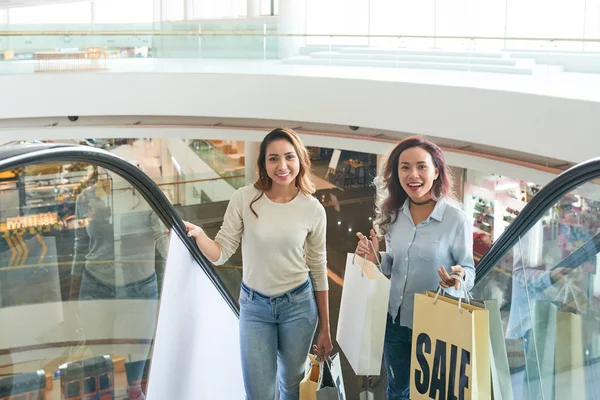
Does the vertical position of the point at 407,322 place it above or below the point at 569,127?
below

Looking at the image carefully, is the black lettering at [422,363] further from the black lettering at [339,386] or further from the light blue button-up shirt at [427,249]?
the black lettering at [339,386]

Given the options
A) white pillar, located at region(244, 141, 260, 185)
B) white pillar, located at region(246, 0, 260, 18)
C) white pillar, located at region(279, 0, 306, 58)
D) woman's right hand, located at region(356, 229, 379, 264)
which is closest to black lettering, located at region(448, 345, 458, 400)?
woman's right hand, located at region(356, 229, 379, 264)

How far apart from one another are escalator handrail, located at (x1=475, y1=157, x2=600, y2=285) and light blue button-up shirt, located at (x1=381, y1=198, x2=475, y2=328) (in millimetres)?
323

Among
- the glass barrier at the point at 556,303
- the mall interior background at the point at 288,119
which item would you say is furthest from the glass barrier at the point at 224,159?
the glass barrier at the point at 556,303

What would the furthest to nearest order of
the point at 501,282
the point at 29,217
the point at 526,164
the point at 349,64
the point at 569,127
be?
the point at 349,64 → the point at 526,164 → the point at 569,127 → the point at 501,282 → the point at 29,217

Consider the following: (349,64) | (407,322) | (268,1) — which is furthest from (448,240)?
(268,1)

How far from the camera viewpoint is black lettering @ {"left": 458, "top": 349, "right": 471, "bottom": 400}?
2.23m

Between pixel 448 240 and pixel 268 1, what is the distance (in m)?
18.9

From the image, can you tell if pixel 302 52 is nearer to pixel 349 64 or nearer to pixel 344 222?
pixel 349 64

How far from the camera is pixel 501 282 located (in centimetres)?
298

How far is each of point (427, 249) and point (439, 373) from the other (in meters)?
0.50

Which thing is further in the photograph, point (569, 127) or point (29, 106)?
point (29, 106)

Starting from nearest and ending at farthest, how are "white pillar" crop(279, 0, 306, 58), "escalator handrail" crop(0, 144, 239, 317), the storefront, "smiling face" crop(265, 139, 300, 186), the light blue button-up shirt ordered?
"escalator handrail" crop(0, 144, 239, 317) < the light blue button-up shirt < "smiling face" crop(265, 139, 300, 186) < the storefront < "white pillar" crop(279, 0, 306, 58)

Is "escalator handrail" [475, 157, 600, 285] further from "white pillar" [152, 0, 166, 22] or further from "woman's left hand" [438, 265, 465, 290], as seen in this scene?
"white pillar" [152, 0, 166, 22]
